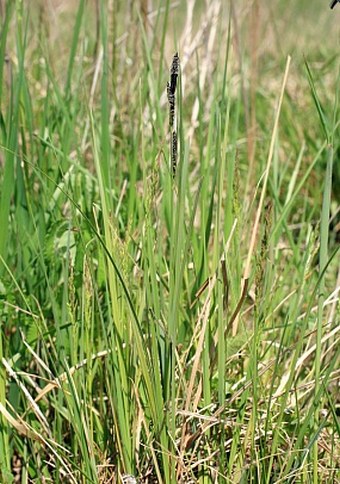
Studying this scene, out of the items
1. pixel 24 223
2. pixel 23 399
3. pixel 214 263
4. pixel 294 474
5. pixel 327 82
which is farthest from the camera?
pixel 327 82

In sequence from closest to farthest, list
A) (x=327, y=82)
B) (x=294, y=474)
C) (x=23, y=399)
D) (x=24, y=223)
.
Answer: (x=294, y=474), (x=23, y=399), (x=24, y=223), (x=327, y=82)

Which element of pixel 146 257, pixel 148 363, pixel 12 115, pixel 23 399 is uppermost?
A: pixel 12 115

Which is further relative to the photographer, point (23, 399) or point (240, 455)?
point (23, 399)

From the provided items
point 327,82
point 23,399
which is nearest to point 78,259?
point 23,399

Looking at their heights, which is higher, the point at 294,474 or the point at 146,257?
the point at 146,257

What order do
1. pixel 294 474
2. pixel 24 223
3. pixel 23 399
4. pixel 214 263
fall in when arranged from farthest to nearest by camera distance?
pixel 24 223 → pixel 23 399 → pixel 214 263 → pixel 294 474

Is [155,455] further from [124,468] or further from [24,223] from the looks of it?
[24,223]

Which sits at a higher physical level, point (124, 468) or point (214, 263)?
point (214, 263)

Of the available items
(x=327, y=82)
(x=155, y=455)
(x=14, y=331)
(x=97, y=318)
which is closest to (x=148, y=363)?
(x=155, y=455)

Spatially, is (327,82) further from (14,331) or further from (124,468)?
(124,468)
